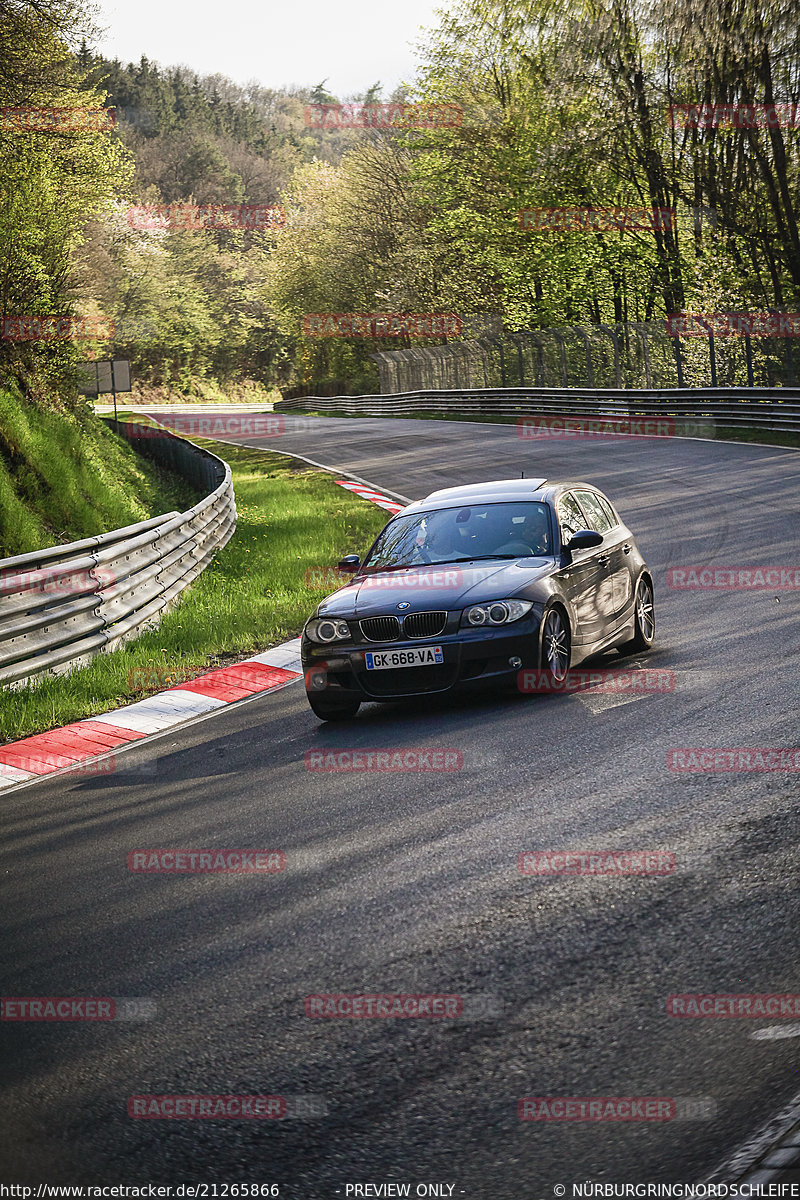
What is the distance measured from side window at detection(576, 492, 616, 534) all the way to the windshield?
→ 0.72 meters

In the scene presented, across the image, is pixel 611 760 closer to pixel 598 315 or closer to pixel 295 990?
pixel 295 990

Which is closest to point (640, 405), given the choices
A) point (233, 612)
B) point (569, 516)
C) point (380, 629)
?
point (233, 612)

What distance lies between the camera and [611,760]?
22.6 feet

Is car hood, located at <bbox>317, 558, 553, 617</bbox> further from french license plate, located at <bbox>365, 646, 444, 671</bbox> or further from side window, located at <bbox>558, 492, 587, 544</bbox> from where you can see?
side window, located at <bbox>558, 492, 587, 544</bbox>

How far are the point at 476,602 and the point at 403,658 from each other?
2.07 feet

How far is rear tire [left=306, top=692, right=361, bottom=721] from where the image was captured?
28.7 feet

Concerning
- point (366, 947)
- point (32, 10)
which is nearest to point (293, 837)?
point (366, 947)

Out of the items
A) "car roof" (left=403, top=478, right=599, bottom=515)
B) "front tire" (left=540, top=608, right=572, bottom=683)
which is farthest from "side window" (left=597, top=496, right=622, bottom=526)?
"front tire" (left=540, top=608, right=572, bottom=683)

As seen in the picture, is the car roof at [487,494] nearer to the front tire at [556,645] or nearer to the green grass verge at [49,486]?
the front tire at [556,645]

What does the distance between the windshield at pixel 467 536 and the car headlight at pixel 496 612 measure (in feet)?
3.22

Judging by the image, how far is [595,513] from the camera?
10609mm

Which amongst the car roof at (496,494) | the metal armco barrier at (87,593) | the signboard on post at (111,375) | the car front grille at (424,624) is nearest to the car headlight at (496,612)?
the car front grille at (424,624)

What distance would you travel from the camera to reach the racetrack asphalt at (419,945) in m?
3.29

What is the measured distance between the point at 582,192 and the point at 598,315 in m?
7.18
